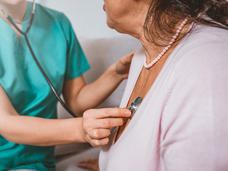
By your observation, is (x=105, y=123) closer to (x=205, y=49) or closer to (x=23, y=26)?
(x=205, y=49)

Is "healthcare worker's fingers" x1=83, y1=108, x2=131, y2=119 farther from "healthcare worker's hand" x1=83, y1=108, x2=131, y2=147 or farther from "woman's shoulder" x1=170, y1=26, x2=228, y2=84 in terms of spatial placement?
"woman's shoulder" x1=170, y1=26, x2=228, y2=84

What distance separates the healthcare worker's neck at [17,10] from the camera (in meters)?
0.82

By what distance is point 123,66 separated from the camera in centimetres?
84

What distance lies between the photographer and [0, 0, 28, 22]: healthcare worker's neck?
2.70 ft

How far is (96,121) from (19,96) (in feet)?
1.29

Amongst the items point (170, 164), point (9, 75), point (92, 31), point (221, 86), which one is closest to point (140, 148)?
point (170, 164)

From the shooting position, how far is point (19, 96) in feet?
2.70

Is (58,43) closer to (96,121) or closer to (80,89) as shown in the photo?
(80,89)

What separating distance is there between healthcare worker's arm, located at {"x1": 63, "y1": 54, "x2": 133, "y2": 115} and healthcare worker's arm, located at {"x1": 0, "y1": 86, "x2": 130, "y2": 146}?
30 centimetres

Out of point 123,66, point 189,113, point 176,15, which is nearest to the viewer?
point 189,113

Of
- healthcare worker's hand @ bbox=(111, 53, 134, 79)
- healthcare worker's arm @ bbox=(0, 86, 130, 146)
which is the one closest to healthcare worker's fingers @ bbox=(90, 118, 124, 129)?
healthcare worker's arm @ bbox=(0, 86, 130, 146)

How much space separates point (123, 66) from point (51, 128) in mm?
318

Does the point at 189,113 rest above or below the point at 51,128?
above

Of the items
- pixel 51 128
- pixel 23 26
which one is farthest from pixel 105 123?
pixel 23 26
